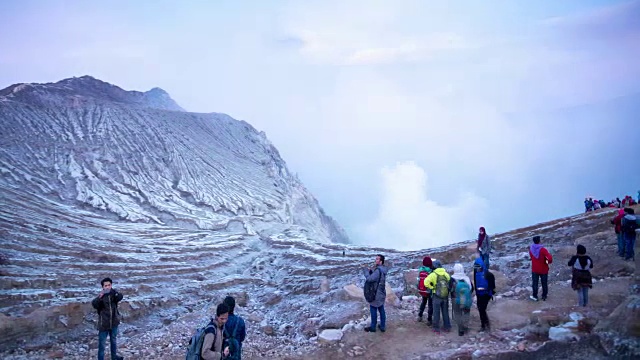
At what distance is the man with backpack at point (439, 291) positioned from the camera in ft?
29.5

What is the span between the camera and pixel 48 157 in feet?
119

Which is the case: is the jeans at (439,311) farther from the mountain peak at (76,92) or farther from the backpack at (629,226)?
the mountain peak at (76,92)

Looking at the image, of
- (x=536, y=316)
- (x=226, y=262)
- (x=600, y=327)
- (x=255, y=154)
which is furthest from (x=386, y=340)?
(x=255, y=154)

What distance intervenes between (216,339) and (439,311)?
5.00 m

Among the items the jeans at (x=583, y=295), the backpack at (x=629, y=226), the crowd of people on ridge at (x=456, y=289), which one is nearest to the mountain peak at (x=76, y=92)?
the crowd of people on ridge at (x=456, y=289)

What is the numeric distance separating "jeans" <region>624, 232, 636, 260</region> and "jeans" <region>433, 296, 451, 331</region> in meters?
6.33

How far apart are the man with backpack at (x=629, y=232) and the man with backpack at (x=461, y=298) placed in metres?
6.08

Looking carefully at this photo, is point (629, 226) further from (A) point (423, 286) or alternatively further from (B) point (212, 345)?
(B) point (212, 345)

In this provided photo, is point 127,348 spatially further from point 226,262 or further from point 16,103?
point 16,103

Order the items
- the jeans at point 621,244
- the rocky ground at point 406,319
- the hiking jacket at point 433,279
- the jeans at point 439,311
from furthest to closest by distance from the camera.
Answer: the jeans at point 621,244 < the jeans at point 439,311 < the hiking jacket at point 433,279 < the rocky ground at point 406,319

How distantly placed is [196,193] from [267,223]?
24.6 ft

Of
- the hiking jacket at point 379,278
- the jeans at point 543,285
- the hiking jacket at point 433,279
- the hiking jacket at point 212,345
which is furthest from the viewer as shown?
the jeans at point 543,285

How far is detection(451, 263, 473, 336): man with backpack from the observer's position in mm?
8805

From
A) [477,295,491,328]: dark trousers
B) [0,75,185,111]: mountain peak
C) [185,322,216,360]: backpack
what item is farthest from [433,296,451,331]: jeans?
[0,75,185,111]: mountain peak
